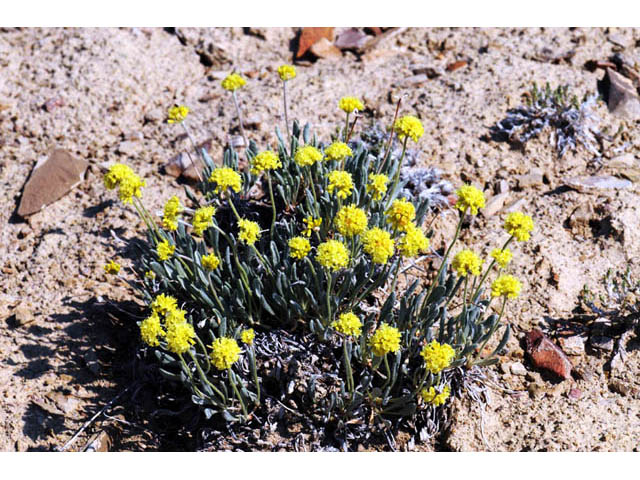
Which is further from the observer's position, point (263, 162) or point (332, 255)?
point (263, 162)

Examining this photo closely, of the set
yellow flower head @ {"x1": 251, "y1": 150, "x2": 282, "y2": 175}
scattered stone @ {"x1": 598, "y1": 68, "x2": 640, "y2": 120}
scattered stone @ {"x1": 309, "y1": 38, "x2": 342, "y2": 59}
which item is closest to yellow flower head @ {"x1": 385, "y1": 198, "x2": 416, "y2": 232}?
yellow flower head @ {"x1": 251, "y1": 150, "x2": 282, "y2": 175}

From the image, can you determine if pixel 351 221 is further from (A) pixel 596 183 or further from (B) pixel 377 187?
(A) pixel 596 183

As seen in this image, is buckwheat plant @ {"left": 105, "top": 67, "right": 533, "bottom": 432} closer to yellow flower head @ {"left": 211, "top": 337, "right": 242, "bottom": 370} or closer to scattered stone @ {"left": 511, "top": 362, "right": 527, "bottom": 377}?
yellow flower head @ {"left": 211, "top": 337, "right": 242, "bottom": 370}

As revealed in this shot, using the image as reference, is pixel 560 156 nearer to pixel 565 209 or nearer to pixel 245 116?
pixel 565 209

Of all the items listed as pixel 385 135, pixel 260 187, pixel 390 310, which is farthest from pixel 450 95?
pixel 390 310

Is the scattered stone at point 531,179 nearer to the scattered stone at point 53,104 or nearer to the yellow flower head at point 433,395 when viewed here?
the yellow flower head at point 433,395

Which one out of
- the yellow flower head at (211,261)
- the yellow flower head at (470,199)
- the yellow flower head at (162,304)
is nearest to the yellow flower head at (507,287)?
the yellow flower head at (470,199)

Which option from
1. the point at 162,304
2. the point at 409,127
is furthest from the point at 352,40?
the point at 162,304
